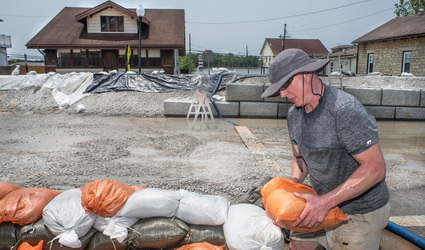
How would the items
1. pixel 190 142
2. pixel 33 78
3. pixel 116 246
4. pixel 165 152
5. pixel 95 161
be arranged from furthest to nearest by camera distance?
pixel 33 78, pixel 190 142, pixel 165 152, pixel 95 161, pixel 116 246

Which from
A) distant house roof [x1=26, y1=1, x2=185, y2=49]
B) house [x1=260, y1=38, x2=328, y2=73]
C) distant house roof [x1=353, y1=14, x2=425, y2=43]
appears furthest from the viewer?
house [x1=260, y1=38, x2=328, y2=73]

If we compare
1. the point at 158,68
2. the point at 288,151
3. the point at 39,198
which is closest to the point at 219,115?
the point at 288,151

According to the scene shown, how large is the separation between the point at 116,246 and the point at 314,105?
6.38ft

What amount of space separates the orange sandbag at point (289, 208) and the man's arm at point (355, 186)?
65 mm

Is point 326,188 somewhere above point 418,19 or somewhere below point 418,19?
below

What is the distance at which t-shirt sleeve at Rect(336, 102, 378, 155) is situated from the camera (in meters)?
1.64

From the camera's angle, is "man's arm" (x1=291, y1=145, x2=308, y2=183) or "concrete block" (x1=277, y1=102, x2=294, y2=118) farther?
"concrete block" (x1=277, y1=102, x2=294, y2=118)

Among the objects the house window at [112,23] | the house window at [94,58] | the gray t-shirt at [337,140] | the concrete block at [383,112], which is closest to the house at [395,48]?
the concrete block at [383,112]

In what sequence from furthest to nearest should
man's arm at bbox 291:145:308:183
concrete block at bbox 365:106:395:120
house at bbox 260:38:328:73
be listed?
house at bbox 260:38:328:73 → concrete block at bbox 365:106:395:120 → man's arm at bbox 291:145:308:183

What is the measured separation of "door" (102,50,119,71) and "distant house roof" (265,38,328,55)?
88.9 feet

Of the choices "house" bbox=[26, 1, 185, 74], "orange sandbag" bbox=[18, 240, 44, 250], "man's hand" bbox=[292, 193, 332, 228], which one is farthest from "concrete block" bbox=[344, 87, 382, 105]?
"house" bbox=[26, 1, 185, 74]

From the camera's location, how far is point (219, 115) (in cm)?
1023

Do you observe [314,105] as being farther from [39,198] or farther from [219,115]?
[219,115]

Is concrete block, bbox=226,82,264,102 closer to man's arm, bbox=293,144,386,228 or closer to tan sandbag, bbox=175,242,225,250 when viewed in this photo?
tan sandbag, bbox=175,242,225,250
